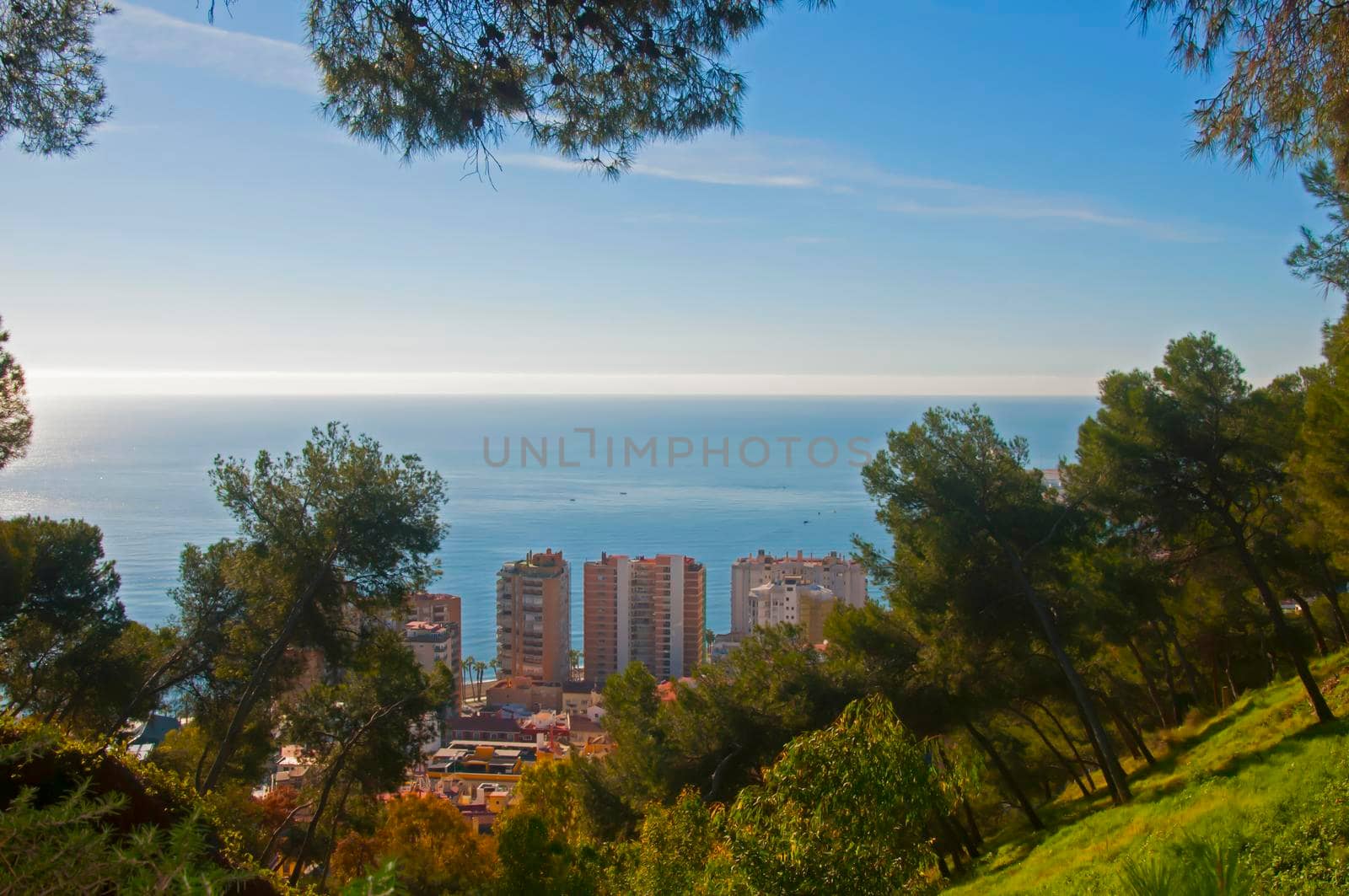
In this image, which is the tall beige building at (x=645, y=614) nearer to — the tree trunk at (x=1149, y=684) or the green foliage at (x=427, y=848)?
the tree trunk at (x=1149, y=684)

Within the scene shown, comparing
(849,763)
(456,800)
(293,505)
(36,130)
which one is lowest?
(456,800)

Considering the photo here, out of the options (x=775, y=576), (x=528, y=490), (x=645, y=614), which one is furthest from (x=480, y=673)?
(x=528, y=490)

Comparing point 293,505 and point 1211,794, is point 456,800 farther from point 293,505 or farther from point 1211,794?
point 1211,794

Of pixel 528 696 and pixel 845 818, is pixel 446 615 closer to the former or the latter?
pixel 528 696

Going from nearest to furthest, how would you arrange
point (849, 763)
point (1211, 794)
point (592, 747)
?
point (849, 763) → point (1211, 794) → point (592, 747)

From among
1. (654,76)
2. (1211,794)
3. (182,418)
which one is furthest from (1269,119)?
(182,418)

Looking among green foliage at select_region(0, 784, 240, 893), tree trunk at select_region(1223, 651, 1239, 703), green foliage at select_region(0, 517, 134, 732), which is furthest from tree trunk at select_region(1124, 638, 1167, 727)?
green foliage at select_region(0, 784, 240, 893)

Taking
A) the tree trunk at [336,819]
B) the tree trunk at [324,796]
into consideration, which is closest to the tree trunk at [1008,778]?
the tree trunk at [324,796]
